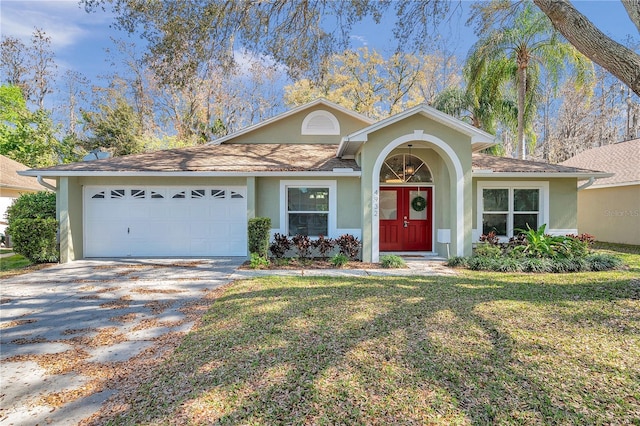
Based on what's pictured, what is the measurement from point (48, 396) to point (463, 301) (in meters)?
5.64

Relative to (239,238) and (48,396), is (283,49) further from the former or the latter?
(48,396)

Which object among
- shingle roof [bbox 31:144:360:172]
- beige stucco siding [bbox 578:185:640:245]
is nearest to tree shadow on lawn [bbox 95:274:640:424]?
shingle roof [bbox 31:144:360:172]

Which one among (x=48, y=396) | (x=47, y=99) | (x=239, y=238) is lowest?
(x=48, y=396)

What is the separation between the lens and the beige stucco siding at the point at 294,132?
13.3m

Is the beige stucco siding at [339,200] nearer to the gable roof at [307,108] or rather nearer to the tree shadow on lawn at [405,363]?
the gable roof at [307,108]

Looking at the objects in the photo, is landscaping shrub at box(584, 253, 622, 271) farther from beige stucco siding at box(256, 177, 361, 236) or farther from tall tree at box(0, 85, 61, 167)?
tall tree at box(0, 85, 61, 167)

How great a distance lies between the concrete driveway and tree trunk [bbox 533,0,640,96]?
808 centimetres

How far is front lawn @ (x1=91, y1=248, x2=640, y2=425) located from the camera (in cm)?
279

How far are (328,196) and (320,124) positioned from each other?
3.91m

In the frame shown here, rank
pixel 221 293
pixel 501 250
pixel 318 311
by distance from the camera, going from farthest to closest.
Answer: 1. pixel 501 250
2. pixel 221 293
3. pixel 318 311

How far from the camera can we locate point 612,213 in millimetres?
15133

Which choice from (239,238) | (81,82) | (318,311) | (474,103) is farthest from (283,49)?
(81,82)

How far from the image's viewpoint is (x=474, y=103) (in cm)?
1773

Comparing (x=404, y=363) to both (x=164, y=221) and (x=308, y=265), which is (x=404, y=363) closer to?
(x=308, y=265)
